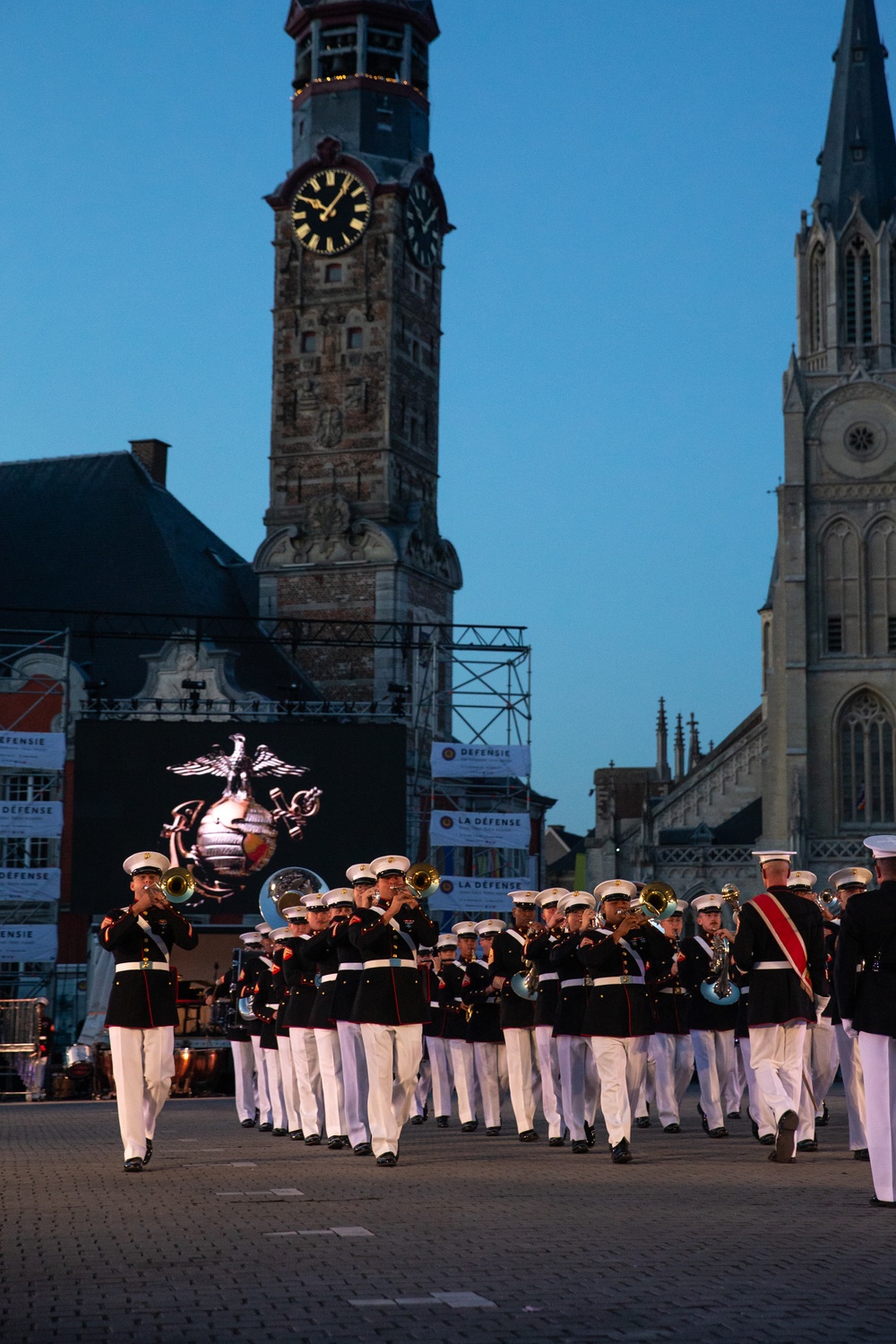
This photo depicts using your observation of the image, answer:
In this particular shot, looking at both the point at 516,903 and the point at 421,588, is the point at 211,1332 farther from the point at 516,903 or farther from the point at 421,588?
the point at 421,588

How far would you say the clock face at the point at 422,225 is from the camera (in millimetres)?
50719

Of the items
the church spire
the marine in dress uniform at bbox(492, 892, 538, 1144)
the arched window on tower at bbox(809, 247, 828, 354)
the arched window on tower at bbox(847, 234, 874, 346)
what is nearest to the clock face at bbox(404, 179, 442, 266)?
the arched window on tower at bbox(809, 247, 828, 354)

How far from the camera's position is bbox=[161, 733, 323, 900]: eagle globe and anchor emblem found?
3538 cm

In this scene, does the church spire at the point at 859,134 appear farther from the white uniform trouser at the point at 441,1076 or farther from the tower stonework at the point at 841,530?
the white uniform trouser at the point at 441,1076

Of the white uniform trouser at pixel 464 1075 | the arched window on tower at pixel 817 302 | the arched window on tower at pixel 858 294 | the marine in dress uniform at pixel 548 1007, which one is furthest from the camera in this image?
the arched window on tower at pixel 817 302

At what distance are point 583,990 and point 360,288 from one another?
37640 mm

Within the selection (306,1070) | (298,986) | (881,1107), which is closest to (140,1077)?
(298,986)

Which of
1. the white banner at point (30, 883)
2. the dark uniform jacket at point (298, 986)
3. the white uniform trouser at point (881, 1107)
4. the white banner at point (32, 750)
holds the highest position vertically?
the white banner at point (32, 750)

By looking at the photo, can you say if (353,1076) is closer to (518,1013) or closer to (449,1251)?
(518,1013)

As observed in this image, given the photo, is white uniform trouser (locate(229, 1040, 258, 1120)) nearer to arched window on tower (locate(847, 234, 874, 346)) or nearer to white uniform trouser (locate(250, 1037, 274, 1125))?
white uniform trouser (locate(250, 1037, 274, 1125))

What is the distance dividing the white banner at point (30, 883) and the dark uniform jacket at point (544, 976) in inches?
779

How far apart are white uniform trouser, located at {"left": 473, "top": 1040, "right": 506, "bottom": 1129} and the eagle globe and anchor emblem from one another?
59.1 ft

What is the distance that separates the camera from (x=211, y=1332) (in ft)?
21.1

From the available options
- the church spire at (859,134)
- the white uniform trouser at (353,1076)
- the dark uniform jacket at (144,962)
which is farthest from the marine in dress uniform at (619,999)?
the church spire at (859,134)
